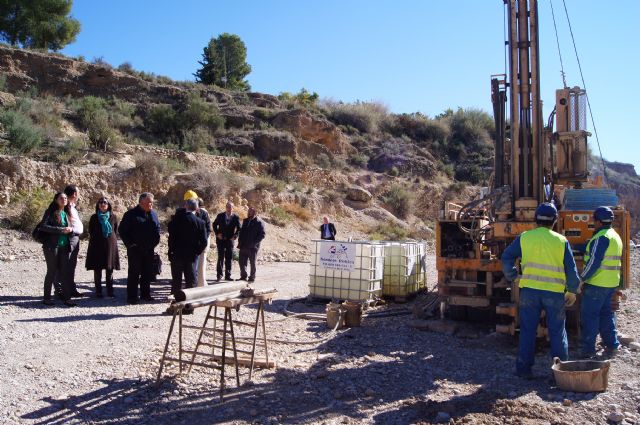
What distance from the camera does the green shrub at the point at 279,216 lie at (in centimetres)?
2188

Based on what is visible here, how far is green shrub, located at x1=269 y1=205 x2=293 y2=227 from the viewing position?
71.8 ft

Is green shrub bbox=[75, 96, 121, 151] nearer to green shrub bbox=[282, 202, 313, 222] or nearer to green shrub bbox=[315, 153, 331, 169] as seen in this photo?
green shrub bbox=[282, 202, 313, 222]

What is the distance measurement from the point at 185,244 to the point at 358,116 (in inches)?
1236

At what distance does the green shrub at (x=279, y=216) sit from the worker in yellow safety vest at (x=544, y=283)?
16218 millimetres

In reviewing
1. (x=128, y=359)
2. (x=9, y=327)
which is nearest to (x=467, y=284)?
(x=128, y=359)

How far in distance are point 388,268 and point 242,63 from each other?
39.4 meters

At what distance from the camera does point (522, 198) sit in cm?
785

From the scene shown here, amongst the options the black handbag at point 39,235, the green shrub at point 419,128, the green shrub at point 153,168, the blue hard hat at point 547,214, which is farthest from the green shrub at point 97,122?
the green shrub at point 419,128

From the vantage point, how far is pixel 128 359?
608 centimetres

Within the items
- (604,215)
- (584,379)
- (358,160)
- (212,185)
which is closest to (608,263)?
(604,215)

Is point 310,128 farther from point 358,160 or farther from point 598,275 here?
point 598,275

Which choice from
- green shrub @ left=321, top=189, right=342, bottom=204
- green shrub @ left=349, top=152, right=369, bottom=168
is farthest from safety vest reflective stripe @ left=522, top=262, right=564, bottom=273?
green shrub @ left=349, top=152, right=369, bottom=168

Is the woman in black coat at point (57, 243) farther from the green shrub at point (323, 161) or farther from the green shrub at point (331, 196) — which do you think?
the green shrub at point (323, 161)

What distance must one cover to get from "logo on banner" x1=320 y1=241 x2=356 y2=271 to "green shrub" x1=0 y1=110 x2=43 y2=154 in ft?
42.0
